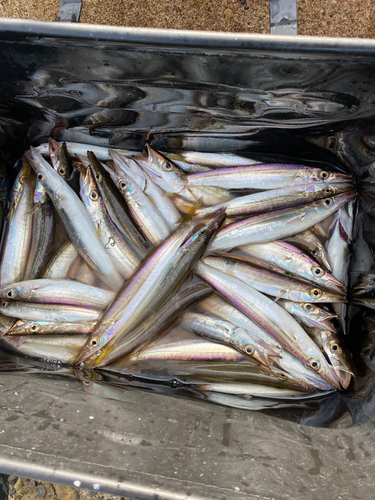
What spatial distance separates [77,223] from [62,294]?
43 centimetres

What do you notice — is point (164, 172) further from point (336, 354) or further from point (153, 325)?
point (336, 354)

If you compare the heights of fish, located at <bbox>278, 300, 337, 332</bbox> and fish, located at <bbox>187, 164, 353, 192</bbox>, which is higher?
fish, located at <bbox>187, 164, 353, 192</bbox>

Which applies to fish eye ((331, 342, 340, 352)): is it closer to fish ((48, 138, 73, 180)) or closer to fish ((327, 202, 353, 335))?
fish ((327, 202, 353, 335))

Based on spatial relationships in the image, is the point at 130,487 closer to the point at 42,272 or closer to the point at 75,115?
the point at 42,272

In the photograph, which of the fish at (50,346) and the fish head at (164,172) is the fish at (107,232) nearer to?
the fish head at (164,172)

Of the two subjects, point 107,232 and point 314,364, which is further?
point 107,232

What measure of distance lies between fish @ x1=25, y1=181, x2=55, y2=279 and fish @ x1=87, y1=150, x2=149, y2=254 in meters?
0.38

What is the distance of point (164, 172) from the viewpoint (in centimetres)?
215

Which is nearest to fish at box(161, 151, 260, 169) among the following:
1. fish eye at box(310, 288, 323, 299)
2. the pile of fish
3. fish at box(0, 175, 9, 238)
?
the pile of fish

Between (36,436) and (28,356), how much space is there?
2.55ft

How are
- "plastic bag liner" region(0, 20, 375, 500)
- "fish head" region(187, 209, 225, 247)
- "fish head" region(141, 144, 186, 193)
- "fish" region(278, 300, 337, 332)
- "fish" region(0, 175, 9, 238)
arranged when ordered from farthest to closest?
"fish" region(0, 175, 9, 238) → "fish head" region(141, 144, 186, 193) → "fish" region(278, 300, 337, 332) → "fish head" region(187, 209, 225, 247) → "plastic bag liner" region(0, 20, 375, 500)

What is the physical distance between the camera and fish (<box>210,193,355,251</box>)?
80.9 inches

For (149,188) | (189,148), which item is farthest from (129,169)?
(189,148)

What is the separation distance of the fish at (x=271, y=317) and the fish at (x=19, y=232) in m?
1.10
